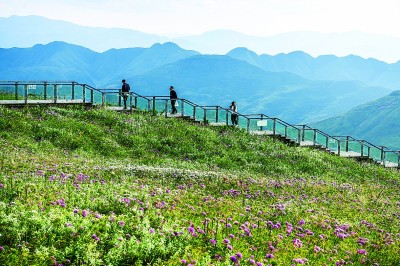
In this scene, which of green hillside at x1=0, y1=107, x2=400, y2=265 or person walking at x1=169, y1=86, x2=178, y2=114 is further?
person walking at x1=169, y1=86, x2=178, y2=114

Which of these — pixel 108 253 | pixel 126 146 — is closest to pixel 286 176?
pixel 126 146

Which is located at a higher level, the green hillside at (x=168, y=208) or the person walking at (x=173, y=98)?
the person walking at (x=173, y=98)

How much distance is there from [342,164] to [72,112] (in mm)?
16731

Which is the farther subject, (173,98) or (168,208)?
(173,98)

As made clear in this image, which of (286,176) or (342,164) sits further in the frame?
(342,164)

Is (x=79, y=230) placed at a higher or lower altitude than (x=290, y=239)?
higher

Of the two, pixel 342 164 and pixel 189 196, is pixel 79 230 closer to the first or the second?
pixel 189 196

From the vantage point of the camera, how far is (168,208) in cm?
1086

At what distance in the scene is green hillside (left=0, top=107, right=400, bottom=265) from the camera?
7.51m

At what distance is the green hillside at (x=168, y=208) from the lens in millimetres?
7508

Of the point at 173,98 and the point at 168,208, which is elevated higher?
the point at 173,98

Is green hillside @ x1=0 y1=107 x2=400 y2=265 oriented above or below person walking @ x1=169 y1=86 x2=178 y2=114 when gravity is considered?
below

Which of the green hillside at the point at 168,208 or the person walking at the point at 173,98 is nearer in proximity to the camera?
the green hillside at the point at 168,208

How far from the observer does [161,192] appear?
40.3 ft
